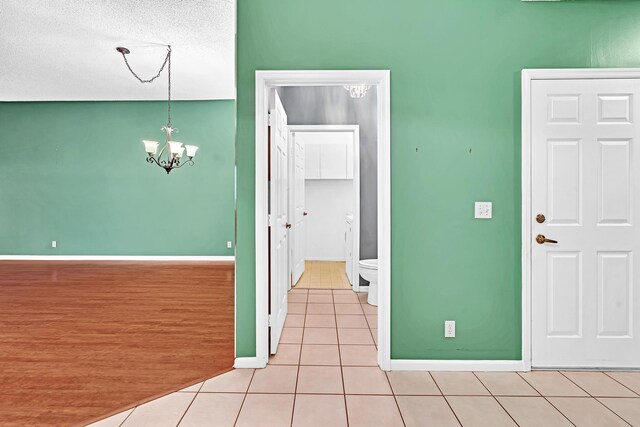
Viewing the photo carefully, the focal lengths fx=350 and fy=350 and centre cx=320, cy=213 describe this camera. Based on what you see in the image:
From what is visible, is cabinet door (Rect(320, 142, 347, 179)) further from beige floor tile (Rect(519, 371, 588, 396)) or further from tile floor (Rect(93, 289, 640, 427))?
beige floor tile (Rect(519, 371, 588, 396))

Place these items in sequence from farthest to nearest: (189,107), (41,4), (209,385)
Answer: (189,107) < (41,4) < (209,385)

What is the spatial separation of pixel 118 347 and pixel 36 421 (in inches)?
36.2

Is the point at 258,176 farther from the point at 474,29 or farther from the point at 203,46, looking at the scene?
the point at 203,46

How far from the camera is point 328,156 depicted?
6508 mm

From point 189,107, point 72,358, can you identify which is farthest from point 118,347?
point 189,107

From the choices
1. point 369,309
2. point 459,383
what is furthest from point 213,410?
point 369,309

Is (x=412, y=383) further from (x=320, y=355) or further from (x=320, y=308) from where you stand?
(x=320, y=308)

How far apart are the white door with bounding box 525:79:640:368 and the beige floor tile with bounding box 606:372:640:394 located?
56 mm

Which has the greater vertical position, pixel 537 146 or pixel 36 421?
pixel 537 146

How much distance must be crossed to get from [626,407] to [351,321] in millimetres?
1954

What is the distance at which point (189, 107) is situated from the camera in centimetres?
633

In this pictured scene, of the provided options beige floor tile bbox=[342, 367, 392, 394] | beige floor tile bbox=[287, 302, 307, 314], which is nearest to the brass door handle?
beige floor tile bbox=[342, 367, 392, 394]

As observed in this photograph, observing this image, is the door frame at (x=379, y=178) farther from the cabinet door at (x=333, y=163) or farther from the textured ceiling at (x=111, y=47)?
the cabinet door at (x=333, y=163)

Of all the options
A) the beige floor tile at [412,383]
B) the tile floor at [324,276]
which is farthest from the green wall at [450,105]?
the tile floor at [324,276]
